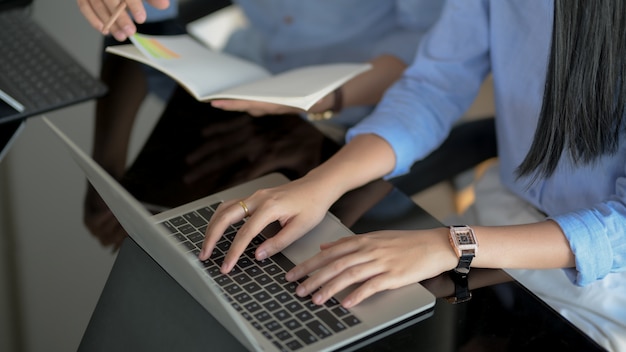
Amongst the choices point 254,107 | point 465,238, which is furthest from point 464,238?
point 254,107

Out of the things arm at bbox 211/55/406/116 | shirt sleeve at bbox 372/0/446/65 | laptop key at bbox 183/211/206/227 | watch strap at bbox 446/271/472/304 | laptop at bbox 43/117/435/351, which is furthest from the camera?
shirt sleeve at bbox 372/0/446/65

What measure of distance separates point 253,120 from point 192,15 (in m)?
0.52

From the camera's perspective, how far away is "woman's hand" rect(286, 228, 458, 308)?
3.18 feet

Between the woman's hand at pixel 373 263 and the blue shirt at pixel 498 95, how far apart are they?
0.81ft

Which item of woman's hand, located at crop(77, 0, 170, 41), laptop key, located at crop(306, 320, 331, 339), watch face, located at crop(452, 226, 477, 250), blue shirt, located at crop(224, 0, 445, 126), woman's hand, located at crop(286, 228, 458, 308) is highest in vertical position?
woman's hand, located at crop(77, 0, 170, 41)

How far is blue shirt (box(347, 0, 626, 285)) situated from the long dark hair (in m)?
0.06

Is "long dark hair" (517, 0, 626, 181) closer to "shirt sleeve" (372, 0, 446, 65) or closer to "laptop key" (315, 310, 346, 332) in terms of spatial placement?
"laptop key" (315, 310, 346, 332)

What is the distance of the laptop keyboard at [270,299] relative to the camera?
0.91 meters

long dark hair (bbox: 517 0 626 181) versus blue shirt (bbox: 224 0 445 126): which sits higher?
long dark hair (bbox: 517 0 626 181)

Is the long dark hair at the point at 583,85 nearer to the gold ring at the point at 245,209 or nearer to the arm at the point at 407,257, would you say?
the arm at the point at 407,257

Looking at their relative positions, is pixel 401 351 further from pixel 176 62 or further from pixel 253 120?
pixel 176 62

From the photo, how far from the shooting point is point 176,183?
1225 millimetres

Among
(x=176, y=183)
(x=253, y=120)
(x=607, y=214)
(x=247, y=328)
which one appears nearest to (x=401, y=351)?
(x=247, y=328)

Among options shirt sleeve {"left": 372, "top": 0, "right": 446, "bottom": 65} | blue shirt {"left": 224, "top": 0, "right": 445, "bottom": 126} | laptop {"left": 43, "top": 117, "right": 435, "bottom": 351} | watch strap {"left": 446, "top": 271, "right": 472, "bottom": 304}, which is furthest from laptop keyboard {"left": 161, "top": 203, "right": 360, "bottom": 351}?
blue shirt {"left": 224, "top": 0, "right": 445, "bottom": 126}
